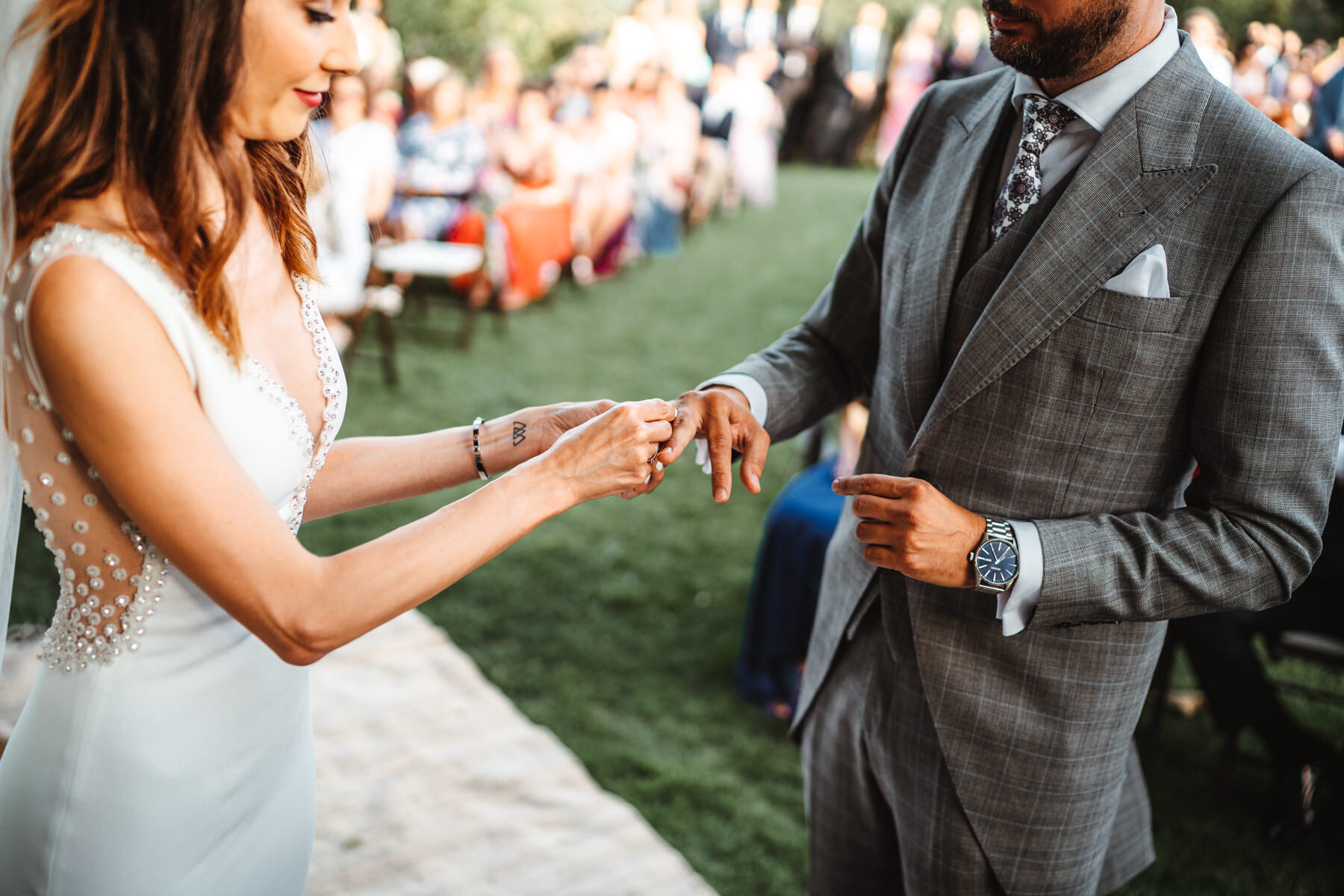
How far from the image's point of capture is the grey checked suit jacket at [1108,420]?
1283 mm

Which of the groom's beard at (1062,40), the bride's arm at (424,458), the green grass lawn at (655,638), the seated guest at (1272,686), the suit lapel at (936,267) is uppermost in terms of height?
the groom's beard at (1062,40)

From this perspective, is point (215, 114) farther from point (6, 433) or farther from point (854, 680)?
point (854, 680)

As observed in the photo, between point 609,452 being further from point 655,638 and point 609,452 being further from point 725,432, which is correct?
point 655,638

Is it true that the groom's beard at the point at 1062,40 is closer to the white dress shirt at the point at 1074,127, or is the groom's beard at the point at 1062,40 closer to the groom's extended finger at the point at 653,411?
the white dress shirt at the point at 1074,127

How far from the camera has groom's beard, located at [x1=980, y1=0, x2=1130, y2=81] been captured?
1.37 metres

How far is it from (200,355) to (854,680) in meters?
1.15

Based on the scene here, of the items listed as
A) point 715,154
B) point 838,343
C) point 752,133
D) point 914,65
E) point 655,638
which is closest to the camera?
point 838,343

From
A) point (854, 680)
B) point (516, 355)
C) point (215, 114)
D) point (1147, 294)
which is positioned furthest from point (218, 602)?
point (516, 355)

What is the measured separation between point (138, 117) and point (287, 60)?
0.18m

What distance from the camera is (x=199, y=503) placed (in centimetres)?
109

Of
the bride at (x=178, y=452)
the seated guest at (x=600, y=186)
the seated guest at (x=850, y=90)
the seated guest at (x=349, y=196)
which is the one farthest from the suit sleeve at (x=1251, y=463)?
the seated guest at (x=850, y=90)

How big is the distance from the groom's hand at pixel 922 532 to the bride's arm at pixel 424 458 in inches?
20.7

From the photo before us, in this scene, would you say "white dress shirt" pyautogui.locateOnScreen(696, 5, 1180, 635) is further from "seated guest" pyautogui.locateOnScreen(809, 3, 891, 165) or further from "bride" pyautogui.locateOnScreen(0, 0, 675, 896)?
"seated guest" pyautogui.locateOnScreen(809, 3, 891, 165)

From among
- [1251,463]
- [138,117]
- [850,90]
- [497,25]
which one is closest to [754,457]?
[1251,463]
